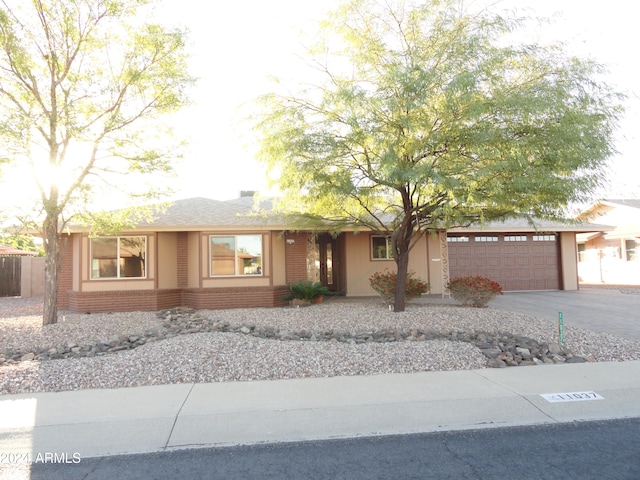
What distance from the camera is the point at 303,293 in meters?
14.4

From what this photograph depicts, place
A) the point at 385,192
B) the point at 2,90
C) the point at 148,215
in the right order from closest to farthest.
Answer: the point at 2,90
the point at 385,192
the point at 148,215

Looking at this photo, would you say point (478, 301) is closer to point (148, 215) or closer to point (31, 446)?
point (148, 215)

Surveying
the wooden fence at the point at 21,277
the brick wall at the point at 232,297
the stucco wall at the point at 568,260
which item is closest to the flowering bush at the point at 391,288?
the brick wall at the point at 232,297

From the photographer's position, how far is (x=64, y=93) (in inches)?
409

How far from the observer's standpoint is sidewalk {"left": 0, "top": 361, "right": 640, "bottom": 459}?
4.69 meters

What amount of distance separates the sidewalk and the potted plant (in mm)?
7828

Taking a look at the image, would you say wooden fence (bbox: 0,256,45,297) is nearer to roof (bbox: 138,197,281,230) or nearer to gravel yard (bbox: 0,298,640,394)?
roof (bbox: 138,197,281,230)

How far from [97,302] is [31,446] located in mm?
10128

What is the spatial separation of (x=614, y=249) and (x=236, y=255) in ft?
61.7

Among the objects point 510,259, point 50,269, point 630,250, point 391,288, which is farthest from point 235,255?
point 630,250

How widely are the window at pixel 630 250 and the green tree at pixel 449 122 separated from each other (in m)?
15.7

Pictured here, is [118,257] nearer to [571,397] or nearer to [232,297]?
[232,297]

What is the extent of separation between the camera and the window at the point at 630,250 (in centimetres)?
2167

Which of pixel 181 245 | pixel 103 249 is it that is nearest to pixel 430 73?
pixel 181 245
